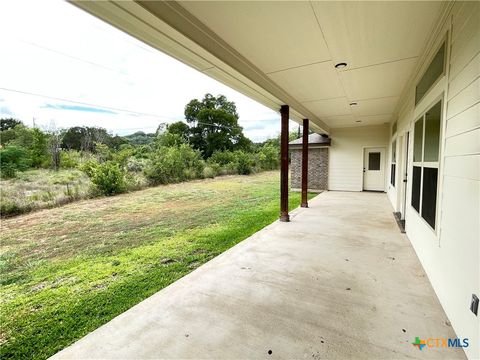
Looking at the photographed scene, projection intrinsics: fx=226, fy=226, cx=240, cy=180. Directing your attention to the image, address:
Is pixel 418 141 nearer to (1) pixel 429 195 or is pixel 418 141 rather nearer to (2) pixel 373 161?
(1) pixel 429 195

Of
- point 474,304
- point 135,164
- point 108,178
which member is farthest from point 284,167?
point 135,164

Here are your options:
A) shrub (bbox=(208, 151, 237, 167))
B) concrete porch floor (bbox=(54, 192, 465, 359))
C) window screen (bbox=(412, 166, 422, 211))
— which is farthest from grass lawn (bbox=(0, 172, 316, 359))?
shrub (bbox=(208, 151, 237, 167))

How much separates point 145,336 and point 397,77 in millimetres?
4784

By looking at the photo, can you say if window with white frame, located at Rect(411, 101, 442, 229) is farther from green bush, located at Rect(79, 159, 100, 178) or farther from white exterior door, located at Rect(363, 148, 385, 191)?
green bush, located at Rect(79, 159, 100, 178)

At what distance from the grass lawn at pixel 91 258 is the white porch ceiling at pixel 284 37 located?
253 cm

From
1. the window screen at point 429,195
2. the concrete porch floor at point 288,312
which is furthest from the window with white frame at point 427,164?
the concrete porch floor at point 288,312

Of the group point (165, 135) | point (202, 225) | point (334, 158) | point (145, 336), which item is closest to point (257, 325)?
point (145, 336)

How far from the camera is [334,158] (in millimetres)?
9609

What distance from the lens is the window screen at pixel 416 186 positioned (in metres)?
3.20

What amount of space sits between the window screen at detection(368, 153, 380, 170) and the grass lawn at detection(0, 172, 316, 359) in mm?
4986

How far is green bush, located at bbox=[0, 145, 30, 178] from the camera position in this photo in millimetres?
5230

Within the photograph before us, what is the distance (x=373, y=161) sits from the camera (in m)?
9.12

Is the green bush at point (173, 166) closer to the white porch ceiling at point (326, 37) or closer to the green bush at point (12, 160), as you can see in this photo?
the green bush at point (12, 160)

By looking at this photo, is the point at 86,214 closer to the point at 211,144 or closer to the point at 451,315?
the point at 451,315
